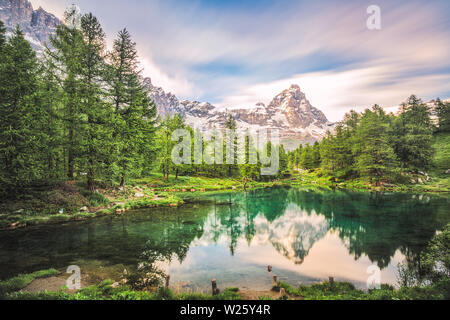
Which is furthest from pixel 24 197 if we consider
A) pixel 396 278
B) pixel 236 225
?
pixel 396 278

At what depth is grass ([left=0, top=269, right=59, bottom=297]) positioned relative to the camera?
8930 mm

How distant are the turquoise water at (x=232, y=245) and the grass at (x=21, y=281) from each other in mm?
1286

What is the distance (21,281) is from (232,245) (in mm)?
13468

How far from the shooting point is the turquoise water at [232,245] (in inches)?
489

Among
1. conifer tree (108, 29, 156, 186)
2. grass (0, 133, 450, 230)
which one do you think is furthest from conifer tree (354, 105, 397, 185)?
conifer tree (108, 29, 156, 186)

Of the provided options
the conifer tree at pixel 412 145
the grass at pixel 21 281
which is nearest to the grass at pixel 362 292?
the grass at pixel 21 281

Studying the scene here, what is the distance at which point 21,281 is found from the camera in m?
9.66

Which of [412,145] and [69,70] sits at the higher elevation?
[69,70]

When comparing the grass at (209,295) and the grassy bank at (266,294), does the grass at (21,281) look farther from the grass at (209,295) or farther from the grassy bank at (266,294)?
the grassy bank at (266,294)

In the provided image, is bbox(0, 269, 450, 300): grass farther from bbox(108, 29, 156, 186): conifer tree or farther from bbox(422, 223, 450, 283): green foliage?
bbox(108, 29, 156, 186): conifer tree

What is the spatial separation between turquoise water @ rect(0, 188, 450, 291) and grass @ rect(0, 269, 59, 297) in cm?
129

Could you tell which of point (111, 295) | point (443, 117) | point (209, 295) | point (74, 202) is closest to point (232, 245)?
point (209, 295)

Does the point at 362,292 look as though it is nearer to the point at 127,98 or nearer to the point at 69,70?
the point at 69,70
